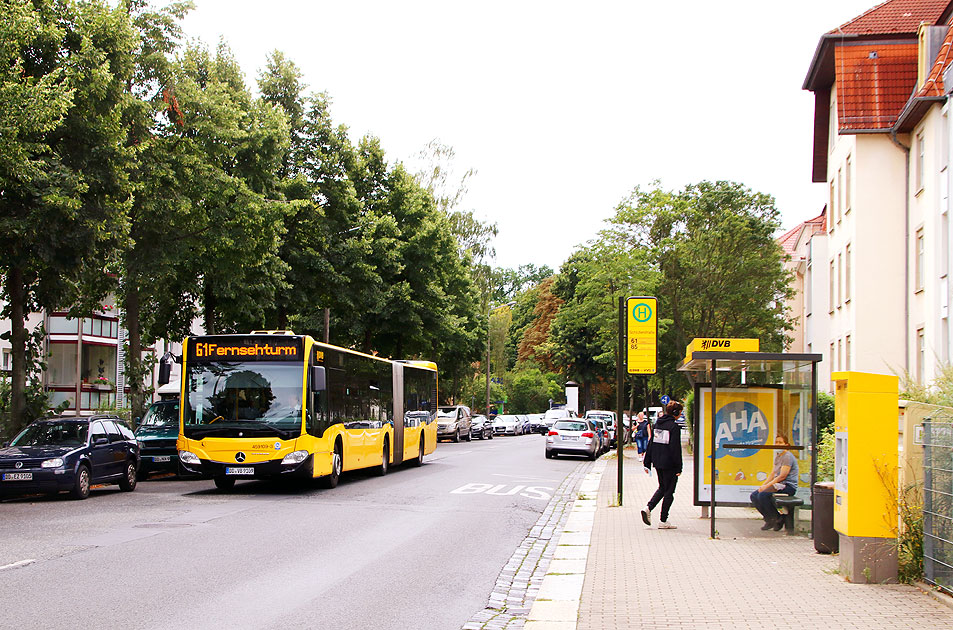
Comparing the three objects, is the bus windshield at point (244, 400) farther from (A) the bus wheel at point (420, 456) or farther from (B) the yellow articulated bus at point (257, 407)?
(A) the bus wheel at point (420, 456)

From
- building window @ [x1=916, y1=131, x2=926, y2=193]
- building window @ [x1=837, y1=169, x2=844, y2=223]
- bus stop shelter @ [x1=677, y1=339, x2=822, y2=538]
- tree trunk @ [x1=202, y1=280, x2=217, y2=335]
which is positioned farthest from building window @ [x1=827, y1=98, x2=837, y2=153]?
bus stop shelter @ [x1=677, y1=339, x2=822, y2=538]

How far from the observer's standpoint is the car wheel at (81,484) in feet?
60.5

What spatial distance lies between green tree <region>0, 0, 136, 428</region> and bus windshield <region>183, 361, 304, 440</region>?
3.93 meters

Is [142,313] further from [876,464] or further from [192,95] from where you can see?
[876,464]

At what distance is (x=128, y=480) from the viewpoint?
20.4m

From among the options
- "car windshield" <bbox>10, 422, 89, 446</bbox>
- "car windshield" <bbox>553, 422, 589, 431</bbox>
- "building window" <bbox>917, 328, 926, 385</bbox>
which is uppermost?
Result: "building window" <bbox>917, 328, 926, 385</bbox>

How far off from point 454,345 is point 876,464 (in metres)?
39.8

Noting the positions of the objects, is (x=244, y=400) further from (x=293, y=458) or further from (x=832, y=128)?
(x=832, y=128)

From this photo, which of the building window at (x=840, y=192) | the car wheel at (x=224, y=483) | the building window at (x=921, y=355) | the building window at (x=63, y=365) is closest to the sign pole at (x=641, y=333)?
the car wheel at (x=224, y=483)

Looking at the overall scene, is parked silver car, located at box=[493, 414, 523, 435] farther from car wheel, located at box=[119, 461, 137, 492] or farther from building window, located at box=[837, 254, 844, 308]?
car wheel, located at box=[119, 461, 137, 492]

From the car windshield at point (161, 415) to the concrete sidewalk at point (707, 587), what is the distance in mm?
14042

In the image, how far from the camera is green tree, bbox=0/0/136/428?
18.5 meters

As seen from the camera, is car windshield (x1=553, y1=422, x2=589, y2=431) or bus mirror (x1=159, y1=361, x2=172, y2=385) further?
car windshield (x1=553, y1=422, x2=589, y2=431)

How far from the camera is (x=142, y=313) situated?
108 feet
